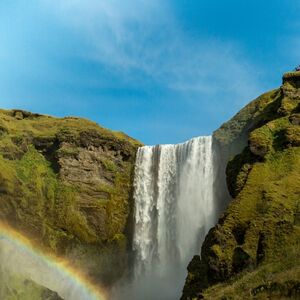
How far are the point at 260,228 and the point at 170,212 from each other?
27085 mm

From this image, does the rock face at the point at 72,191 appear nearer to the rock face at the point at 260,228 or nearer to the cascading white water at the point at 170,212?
the cascading white water at the point at 170,212

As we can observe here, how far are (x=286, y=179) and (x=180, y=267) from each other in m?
22.2

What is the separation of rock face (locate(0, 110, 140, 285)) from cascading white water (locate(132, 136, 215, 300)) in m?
2.22

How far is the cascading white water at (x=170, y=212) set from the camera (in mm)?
55281

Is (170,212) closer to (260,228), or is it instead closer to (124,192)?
(124,192)

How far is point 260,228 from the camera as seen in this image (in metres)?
32.8

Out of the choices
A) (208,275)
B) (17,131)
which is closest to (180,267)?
(208,275)

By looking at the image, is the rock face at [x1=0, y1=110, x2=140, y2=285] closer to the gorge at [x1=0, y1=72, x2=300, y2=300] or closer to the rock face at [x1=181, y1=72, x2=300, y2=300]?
the gorge at [x1=0, y1=72, x2=300, y2=300]

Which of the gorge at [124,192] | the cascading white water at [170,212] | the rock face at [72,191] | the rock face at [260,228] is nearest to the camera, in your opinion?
the rock face at [260,228]

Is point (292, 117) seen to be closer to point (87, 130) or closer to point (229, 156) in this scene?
point (229, 156)

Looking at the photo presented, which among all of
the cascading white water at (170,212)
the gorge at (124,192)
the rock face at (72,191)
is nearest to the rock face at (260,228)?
the gorge at (124,192)

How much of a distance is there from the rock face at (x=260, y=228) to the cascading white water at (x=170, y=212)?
13644mm

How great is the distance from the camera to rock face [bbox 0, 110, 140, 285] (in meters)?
56.1

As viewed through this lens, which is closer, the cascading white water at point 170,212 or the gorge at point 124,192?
the gorge at point 124,192
